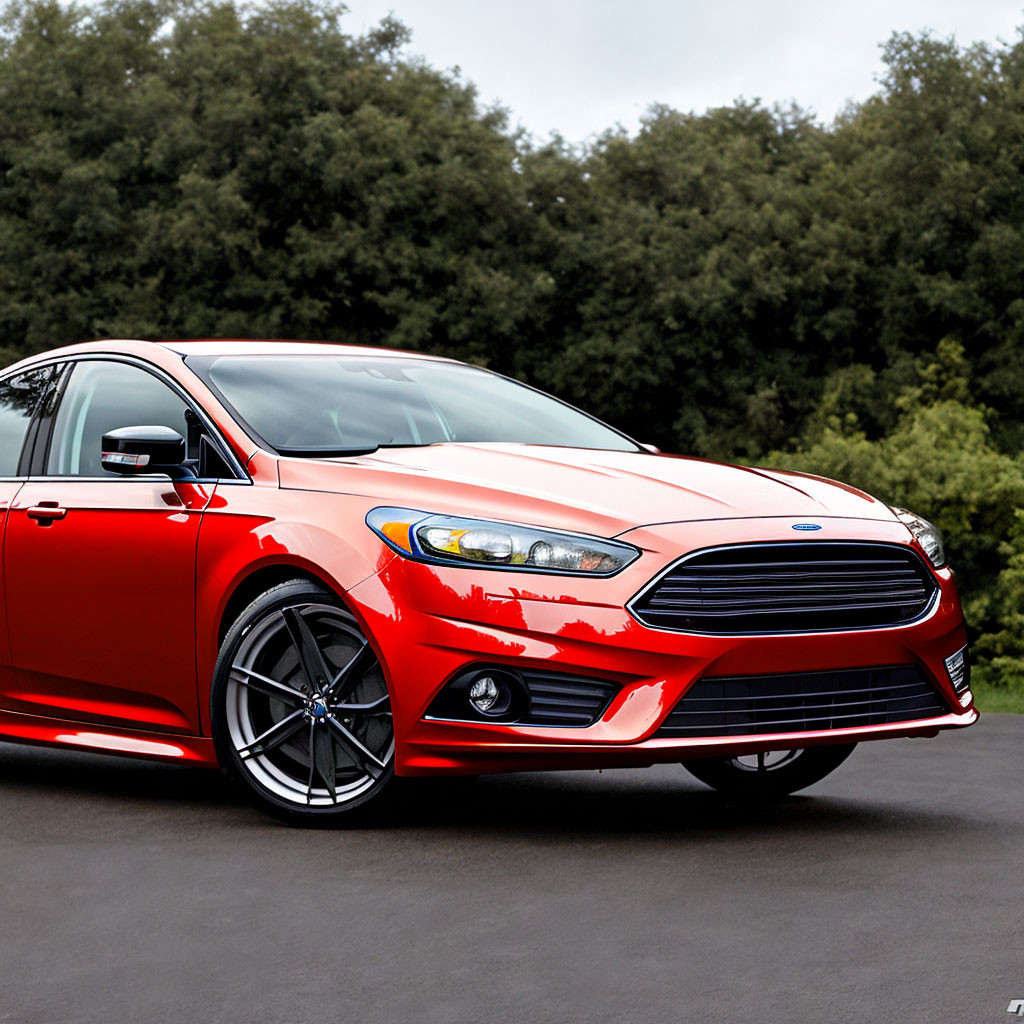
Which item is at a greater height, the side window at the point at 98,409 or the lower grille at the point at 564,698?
the side window at the point at 98,409

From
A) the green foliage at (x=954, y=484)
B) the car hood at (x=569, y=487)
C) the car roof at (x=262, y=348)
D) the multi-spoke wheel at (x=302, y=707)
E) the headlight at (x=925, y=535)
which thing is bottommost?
the green foliage at (x=954, y=484)

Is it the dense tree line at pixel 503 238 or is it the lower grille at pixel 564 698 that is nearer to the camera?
the lower grille at pixel 564 698

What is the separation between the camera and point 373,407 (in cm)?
655

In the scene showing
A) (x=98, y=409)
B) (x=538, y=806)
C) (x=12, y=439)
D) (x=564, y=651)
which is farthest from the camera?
(x=12, y=439)

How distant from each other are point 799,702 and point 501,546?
1.02 m

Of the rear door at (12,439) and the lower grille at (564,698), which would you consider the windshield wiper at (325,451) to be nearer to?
the lower grille at (564,698)

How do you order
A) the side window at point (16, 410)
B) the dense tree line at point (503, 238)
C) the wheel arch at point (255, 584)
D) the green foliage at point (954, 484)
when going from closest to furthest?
the wheel arch at point (255, 584)
the side window at point (16, 410)
the green foliage at point (954, 484)
the dense tree line at point (503, 238)

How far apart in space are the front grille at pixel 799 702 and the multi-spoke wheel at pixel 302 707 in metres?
0.96

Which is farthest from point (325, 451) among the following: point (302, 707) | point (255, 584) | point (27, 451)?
point (27, 451)

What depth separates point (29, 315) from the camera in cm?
4447

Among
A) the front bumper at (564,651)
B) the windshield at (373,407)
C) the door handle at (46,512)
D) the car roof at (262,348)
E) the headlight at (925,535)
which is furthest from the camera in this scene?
the car roof at (262,348)

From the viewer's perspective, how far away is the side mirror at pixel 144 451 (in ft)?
19.9

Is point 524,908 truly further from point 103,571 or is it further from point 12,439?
point 12,439

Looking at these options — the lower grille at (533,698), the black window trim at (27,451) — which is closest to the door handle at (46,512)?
the black window trim at (27,451)
